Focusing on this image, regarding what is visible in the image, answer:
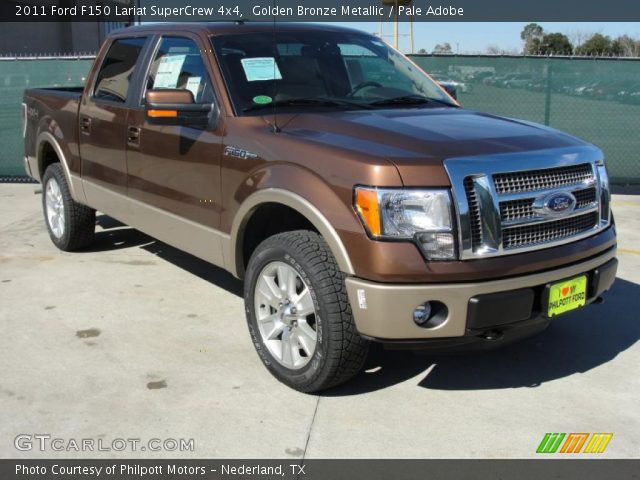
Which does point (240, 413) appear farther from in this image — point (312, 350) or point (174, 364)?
point (174, 364)

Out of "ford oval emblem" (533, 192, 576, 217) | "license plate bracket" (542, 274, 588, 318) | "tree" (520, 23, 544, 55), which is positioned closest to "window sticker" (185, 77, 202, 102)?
"ford oval emblem" (533, 192, 576, 217)

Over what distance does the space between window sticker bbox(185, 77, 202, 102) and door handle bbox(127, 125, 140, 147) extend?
0.60 m

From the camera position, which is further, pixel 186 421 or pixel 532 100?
pixel 532 100

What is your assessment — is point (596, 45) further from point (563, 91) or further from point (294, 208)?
point (294, 208)

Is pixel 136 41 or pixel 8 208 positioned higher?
pixel 136 41

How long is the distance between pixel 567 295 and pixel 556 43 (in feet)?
198

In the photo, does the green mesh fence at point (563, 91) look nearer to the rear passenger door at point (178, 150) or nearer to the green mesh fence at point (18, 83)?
the green mesh fence at point (18, 83)

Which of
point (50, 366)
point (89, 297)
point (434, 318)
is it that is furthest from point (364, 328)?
point (89, 297)

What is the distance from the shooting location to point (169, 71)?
487 cm

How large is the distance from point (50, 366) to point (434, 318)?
90.6 inches

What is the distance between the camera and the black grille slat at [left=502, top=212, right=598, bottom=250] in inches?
135

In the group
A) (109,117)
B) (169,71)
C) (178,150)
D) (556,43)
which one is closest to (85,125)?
(109,117)

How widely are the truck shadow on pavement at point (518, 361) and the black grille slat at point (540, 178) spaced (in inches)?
38.6
